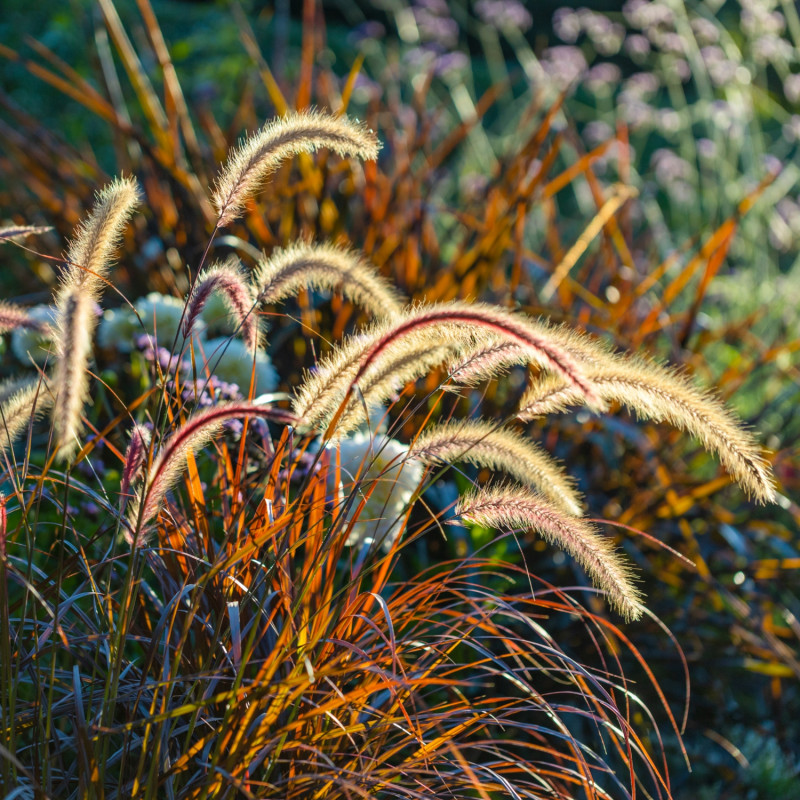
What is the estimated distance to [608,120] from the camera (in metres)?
7.39

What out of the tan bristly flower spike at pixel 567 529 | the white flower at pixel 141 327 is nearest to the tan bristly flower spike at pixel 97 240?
the tan bristly flower spike at pixel 567 529

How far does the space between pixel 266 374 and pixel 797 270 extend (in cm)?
384

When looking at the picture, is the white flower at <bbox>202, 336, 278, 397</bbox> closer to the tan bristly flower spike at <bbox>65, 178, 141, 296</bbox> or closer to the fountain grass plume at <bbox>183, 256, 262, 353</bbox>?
the fountain grass plume at <bbox>183, 256, 262, 353</bbox>

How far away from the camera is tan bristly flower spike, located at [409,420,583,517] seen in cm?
134

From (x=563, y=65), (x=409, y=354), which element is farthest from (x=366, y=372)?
(x=563, y=65)

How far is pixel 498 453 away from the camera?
1.36 m

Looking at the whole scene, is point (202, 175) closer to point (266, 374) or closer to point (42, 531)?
point (266, 374)

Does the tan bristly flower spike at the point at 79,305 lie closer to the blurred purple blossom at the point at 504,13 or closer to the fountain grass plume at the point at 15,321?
the fountain grass plume at the point at 15,321

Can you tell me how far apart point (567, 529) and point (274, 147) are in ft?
2.48

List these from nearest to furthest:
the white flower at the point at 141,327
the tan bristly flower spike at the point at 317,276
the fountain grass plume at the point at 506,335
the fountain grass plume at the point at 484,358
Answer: the fountain grass plume at the point at 506,335 → the fountain grass plume at the point at 484,358 → the tan bristly flower spike at the point at 317,276 → the white flower at the point at 141,327

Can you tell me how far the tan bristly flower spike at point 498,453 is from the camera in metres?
1.34

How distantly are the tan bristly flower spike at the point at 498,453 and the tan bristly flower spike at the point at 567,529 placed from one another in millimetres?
26

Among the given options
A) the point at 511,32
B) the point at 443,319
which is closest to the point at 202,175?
→ the point at 443,319

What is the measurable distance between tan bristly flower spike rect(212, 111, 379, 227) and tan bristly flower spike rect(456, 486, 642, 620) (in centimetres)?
60
